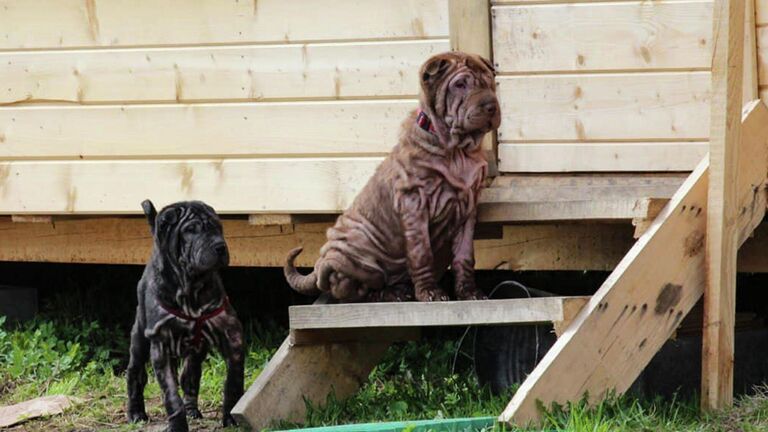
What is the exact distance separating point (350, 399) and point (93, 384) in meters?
1.58

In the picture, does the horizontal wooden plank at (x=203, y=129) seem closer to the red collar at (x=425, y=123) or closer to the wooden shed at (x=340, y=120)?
the wooden shed at (x=340, y=120)

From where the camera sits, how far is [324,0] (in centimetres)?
625

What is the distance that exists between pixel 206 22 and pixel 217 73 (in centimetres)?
26

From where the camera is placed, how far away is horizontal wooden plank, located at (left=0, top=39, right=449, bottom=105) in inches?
243

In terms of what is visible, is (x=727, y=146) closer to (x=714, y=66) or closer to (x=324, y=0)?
(x=714, y=66)

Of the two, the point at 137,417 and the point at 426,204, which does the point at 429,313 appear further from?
the point at 137,417

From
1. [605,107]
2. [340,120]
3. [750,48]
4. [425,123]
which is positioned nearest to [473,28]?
[605,107]

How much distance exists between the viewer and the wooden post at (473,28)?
5.91m

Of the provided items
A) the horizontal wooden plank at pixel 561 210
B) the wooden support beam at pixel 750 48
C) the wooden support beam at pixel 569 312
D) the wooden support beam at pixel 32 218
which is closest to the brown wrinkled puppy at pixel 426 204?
the horizontal wooden plank at pixel 561 210

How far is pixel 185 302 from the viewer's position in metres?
5.03

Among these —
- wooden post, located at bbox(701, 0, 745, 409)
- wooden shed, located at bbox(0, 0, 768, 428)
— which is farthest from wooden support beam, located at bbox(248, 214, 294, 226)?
wooden post, located at bbox(701, 0, 745, 409)

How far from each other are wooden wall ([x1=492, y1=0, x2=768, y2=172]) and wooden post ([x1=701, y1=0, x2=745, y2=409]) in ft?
3.08

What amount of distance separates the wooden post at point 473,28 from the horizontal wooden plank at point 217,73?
0.13 m

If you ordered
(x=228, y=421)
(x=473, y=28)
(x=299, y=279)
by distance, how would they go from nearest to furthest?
(x=228, y=421), (x=299, y=279), (x=473, y=28)
